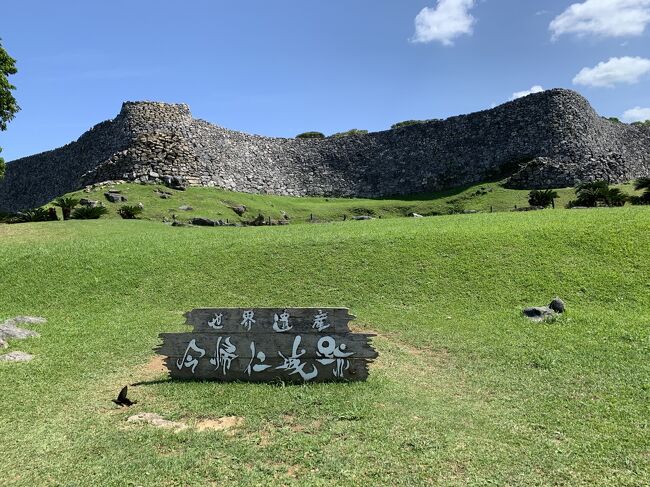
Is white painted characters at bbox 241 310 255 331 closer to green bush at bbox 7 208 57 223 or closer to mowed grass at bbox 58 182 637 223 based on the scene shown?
mowed grass at bbox 58 182 637 223

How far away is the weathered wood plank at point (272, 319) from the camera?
A: 746cm

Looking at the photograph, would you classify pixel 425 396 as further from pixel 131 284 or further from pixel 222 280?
pixel 131 284

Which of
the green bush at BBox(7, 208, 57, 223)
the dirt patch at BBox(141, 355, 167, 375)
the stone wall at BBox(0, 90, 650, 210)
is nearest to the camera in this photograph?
the dirt patch at BBox(141, 355, 167, 375)

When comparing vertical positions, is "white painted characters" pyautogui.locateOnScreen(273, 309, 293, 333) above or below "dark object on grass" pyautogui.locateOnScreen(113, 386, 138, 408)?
above

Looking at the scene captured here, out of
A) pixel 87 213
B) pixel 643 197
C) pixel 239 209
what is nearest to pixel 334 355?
pixel 87 213

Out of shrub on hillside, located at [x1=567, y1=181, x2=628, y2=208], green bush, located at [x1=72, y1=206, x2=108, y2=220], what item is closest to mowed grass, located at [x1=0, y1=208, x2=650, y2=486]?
green bush, located at [x1=72, y1=206, x2=108, y2=220]

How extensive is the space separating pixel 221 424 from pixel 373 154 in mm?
46592

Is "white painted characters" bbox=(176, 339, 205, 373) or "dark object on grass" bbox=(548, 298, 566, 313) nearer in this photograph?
"white painted characters" bbox=(176, 339, 205, 373)

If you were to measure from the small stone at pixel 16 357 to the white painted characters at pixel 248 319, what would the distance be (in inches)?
186

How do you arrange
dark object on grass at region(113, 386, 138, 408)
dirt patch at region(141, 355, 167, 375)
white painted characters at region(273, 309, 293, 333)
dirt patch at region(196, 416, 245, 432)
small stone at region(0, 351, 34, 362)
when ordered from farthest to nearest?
small stone at region(0, 351, 34, 362)
dirt patch at region(141, 355, 167, 375)
white painted characters at region(273, 309, 293, 333)
dark object on grass at region(113, 386, 138, 408)
dirt patch at region(196, 416, 245, 432)

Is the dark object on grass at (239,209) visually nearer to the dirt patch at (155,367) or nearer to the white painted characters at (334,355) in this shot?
the dirt patch at (155,367)

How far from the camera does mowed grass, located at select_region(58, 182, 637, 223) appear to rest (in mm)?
31688

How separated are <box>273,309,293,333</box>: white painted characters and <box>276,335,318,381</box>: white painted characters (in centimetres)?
26

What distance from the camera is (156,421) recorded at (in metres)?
6.31
